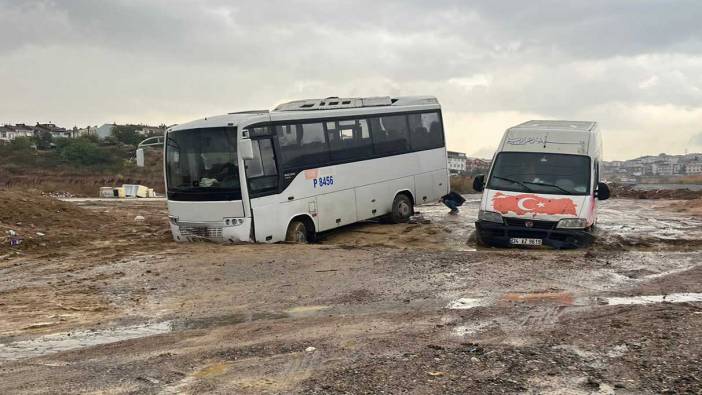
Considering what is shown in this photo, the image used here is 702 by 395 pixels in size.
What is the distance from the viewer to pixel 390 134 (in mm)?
16547

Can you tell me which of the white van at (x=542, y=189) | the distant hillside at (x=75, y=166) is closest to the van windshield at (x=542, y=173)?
the white van at (x=542, y=189)

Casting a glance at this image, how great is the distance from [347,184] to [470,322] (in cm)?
878

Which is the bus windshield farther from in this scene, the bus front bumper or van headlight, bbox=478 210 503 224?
van headlight, bbox=478 210 503 224

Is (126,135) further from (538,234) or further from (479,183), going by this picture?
(538,234)

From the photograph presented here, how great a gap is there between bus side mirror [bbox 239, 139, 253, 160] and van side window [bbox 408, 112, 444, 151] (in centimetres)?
615

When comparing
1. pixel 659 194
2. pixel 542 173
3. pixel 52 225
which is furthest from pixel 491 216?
pixel 659 194

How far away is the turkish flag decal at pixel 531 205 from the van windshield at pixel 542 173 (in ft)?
0.83

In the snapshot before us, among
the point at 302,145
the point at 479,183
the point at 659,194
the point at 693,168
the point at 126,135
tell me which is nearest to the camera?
the point at 479,183

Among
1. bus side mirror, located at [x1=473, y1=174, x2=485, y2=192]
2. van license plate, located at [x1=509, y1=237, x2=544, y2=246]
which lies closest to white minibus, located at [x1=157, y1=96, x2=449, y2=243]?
bus side mirror, located at [x1=473, y1=174, x2=485, y2=192]

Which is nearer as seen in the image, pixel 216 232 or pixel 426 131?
pixel 216 232

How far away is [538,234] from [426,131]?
6681 mm

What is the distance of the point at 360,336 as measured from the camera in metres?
6.18

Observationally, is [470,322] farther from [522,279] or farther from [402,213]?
[402,213]

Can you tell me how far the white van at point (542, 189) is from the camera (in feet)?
38.7
